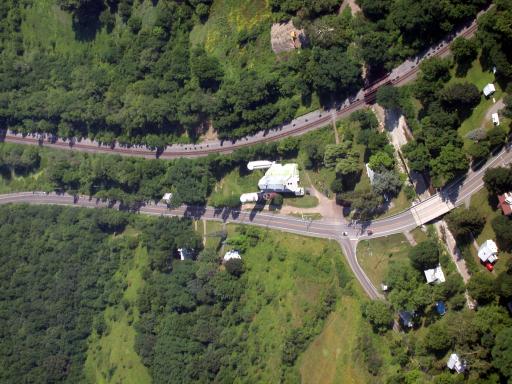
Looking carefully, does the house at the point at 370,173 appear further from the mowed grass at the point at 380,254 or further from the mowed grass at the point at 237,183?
the mowed grass at the point at 237,183

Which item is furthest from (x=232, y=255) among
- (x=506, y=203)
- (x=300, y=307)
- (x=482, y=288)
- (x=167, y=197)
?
(x=506, y=203)

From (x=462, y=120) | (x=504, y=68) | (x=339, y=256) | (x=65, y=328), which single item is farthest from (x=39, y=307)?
(x=504, y=68)

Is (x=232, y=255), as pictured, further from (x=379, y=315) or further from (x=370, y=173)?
(x=379, y=315)

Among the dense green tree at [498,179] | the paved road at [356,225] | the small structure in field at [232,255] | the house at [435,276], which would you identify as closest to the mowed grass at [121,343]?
the paved road at [356,225]

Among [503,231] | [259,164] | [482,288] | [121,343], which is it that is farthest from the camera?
[121,343]

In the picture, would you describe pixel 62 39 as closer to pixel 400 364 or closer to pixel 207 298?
pixel 207 298

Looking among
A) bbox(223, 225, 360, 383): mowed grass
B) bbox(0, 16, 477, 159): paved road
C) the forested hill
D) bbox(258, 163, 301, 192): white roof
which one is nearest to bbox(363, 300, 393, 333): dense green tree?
bbox(223, 225, 360, 383): mowed grass

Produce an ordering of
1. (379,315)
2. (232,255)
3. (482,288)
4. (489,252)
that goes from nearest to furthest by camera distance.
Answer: (482,288), (489,252), (379,315), (232,255)
